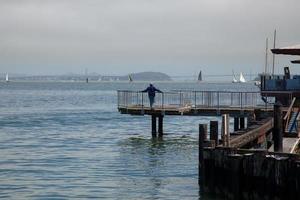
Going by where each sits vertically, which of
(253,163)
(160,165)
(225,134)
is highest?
(225,134)

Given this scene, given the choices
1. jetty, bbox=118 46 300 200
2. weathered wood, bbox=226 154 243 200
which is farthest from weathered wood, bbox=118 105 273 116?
weathered wood, bbox=226 154 243 200

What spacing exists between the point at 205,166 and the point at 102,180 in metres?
6.78

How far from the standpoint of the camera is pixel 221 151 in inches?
862

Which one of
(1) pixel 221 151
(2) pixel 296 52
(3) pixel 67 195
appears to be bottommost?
(3) pixel 67 195

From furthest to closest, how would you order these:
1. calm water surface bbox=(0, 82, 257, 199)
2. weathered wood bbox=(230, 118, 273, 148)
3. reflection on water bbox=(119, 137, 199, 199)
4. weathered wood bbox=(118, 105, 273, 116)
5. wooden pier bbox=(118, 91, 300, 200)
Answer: weathered wood bbox=(118, 105, 273, 116) → reflection on water bbox=(119, 137, 199, 199) → calm water surface bbox=(0, 82, 257, 199) → weathered wood bbox=(230, 118, 273, 148) → wooden pier bbox=(118, 91, 300, 200)

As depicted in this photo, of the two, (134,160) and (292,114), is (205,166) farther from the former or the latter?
(134,160)

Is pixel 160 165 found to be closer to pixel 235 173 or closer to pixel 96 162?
pixel 96 162

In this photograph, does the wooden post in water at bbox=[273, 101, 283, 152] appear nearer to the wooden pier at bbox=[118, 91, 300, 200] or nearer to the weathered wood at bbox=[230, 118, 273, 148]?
the wooden pier at bbox=[118, 91, 300, 200]

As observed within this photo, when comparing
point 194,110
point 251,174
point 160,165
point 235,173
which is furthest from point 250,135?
point 194,110

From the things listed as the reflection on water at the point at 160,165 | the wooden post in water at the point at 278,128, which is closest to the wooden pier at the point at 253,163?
the wooden post in water at the point at 278,128

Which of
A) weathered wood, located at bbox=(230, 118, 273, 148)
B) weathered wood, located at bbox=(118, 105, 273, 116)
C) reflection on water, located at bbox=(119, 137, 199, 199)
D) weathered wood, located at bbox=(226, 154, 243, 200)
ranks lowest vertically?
reflection on water, located at bbox=(119, 137, 199, 199)

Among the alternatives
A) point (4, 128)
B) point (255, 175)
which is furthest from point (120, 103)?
point (255, 175)

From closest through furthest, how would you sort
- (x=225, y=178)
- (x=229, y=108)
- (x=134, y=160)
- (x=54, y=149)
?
(x=225, y=178) → (x=134, y=160) → (x=54, y=149) → (x=229, y=108)

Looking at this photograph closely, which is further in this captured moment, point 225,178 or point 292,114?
point 292,114
